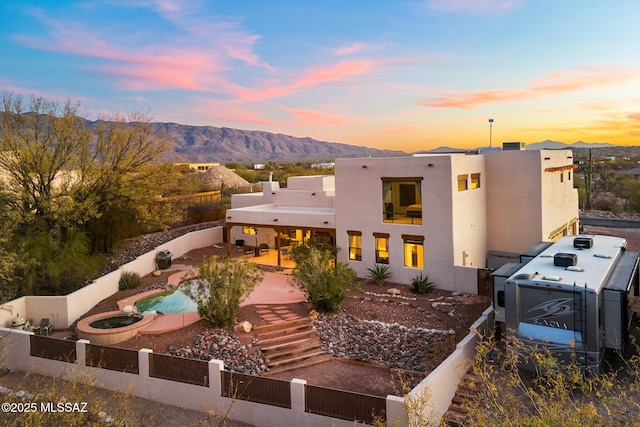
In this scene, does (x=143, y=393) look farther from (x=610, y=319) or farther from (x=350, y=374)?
(x=610, y=319)

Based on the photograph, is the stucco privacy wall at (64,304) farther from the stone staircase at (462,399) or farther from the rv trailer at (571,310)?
the rv trailer at (571,310)

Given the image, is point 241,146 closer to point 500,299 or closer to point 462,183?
point 462,183

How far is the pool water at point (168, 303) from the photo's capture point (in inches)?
642

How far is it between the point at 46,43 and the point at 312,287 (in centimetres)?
2482

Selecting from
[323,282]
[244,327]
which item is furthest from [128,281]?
[323,282]

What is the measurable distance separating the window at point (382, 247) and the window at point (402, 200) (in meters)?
0.81

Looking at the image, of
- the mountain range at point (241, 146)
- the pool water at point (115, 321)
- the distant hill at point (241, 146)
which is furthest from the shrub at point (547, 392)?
the distant hill at point (241, 146)

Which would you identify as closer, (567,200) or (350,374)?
(350,374)

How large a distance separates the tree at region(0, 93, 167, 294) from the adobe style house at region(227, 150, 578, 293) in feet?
23.0

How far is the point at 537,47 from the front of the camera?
2408 cm

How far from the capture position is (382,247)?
19.7 metres

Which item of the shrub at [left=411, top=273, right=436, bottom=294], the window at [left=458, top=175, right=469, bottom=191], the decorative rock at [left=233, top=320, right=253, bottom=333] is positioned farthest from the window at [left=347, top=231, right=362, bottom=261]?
the decorative rock at [left=233, top=320, right=253, bottom=333]

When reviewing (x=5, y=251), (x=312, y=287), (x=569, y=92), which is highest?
(x=569, y=92)

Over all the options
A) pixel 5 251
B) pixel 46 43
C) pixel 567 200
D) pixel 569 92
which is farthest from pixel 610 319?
pixel 46 43
